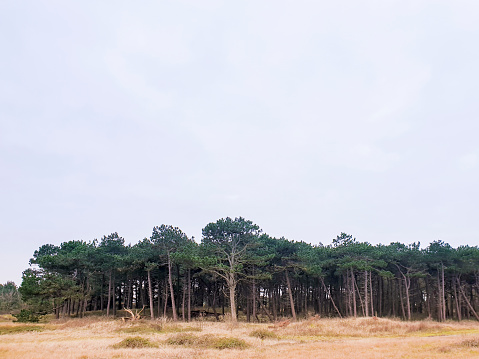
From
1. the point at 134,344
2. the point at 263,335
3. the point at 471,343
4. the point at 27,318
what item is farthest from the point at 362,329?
the point at 27,318

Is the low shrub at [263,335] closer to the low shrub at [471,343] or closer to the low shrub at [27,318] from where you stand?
the low shrub at [471,343]

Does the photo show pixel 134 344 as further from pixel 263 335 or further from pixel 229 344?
pixel 263 335

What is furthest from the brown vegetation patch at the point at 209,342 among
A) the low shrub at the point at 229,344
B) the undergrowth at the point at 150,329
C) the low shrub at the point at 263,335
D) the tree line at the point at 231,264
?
the tree line at the point at 231,264

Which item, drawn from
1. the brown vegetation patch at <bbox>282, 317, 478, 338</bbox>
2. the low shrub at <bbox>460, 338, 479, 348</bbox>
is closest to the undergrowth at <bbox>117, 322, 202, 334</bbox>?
the brown vegetation patch at <bbox>282, 317, 478, 338</bbox>

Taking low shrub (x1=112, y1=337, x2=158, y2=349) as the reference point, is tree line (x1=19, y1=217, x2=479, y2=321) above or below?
above

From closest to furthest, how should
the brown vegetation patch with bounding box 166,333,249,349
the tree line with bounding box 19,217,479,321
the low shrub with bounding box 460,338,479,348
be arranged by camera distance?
the low shrub with bounding box 460,338,479,348
the brown vegetation patch with bounding box 166,333,249,349
the tree line with bounding box 19,217,479,321

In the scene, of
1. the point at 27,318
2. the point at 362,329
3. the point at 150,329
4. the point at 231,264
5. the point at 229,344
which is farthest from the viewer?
the point at 231,264

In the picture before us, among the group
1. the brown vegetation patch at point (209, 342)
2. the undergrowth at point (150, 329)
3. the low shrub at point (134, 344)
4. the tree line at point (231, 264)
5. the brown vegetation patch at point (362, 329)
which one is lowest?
the brown vegetation patch at point (362, 329)

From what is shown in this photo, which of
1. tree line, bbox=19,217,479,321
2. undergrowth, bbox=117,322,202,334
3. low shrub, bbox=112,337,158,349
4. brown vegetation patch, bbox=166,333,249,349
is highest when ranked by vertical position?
tree line, bbox=19,217,479,321

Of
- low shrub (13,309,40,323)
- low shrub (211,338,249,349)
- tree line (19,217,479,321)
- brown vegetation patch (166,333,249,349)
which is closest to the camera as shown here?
low shrub (211,338,249,349)

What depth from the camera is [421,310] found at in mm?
71812

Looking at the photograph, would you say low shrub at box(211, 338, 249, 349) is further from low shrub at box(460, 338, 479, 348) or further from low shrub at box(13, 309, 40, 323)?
low shrub at box(13, 309, 40, 323)

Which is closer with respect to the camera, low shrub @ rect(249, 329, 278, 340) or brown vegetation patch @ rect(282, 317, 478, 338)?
low shrub @ rect(249, 329, 278, 340)

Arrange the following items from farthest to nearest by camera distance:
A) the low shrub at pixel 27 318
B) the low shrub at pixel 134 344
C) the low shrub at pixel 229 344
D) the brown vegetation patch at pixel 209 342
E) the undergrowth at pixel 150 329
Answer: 1. the low shrub at pixel 27 318
2. the undergrowth at pixel 150 329
3. the brown vegetation patch at pixel 209 342
4. the low shrub at pixel 229 344
5. the low shrub at pixel 134 344
